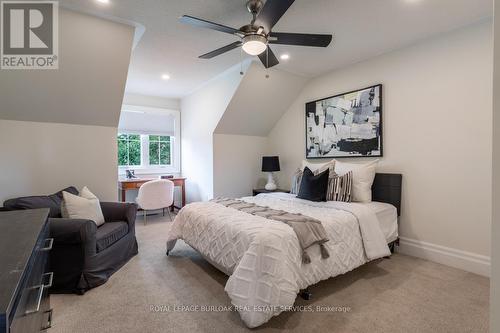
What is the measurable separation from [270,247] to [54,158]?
319 cm

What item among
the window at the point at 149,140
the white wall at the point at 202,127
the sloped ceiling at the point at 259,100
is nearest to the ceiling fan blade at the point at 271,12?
the sloped ceiling at the point at 259,100

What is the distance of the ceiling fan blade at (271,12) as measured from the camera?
1.77 m

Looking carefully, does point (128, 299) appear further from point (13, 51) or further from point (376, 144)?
point (376, 144)

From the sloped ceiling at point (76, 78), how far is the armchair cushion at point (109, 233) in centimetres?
162

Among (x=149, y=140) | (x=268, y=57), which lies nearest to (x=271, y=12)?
(x=268, y=57)

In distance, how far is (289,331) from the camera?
Answer: 1706 millimetres

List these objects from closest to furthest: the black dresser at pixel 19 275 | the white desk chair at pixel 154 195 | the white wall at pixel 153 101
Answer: the black dresser at pixel 19 275 → the white desk chair at pixel 154 195 → the white wall at pixel 153 101

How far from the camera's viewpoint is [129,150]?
5293mm

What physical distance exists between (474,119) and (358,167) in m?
1.23

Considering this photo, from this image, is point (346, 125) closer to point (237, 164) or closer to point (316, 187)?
point (316, 187)

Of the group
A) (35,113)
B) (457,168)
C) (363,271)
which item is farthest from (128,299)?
(457,168)

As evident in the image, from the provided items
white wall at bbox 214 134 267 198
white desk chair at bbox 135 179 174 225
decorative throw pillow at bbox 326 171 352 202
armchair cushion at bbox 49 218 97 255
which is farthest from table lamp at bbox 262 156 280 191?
armchair cushion at bbox 49 218 97 255

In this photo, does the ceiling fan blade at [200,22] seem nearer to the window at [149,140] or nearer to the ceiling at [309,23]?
the ceiling at [309,23]

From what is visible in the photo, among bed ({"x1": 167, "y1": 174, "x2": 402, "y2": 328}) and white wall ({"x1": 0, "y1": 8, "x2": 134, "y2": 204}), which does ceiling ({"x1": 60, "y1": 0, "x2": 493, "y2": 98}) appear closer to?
white wall ({"x1": 0, "y1": 8, "x2": 134, "y2": 204})
